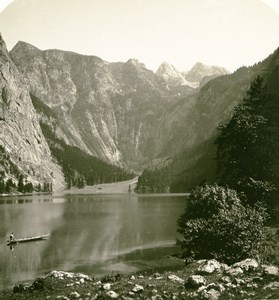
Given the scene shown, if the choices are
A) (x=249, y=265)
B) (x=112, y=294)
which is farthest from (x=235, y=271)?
(x=112, y=294)

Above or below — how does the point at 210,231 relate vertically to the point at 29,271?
above

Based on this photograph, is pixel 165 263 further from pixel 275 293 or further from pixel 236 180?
pixel 275 293

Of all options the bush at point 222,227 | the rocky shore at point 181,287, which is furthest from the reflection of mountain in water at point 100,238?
the rocky shore at point 181,287

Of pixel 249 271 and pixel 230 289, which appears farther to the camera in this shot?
pixel 249 271

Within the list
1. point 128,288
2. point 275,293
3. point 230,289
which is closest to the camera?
point 275,293

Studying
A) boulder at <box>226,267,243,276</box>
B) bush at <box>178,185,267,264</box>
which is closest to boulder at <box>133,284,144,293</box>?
boulder at <box>226,267,243,276</box>

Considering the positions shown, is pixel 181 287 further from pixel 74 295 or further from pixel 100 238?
pixel 100 238

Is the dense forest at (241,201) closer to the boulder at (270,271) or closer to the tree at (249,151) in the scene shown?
the tree at (249,151)

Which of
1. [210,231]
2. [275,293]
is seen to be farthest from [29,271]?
[275,293]
